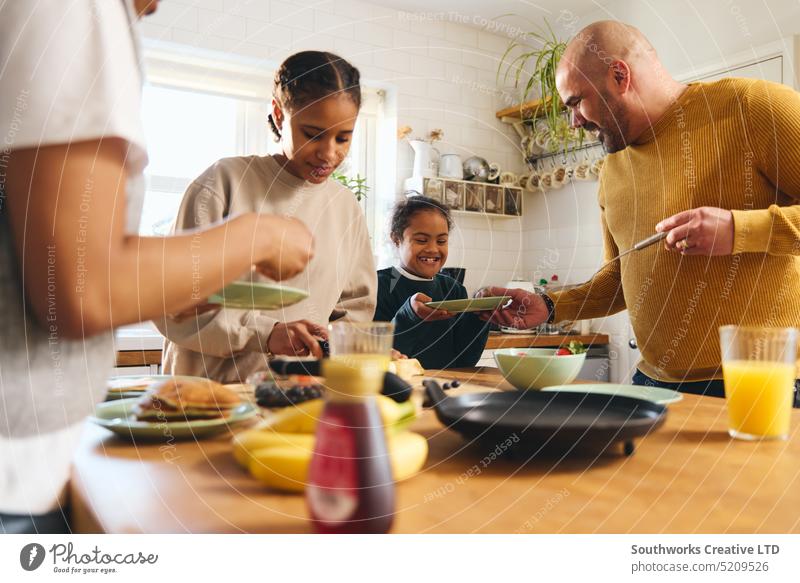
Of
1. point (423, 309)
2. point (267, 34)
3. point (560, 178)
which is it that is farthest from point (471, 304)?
point (560, 178)

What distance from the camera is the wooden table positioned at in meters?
0.20

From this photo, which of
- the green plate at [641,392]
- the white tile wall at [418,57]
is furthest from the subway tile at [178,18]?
the green plate at [641,392]

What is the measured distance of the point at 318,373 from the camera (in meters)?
0.37

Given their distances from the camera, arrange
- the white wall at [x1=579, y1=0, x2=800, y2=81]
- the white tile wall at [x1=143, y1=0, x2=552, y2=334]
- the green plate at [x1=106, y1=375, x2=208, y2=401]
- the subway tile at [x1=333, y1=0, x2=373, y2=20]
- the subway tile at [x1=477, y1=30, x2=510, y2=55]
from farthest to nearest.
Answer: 1. the white wall at [x1=579, y1=0, x2=800, y2=81]
2. the subway tile at [x1=477, y1=30, x2=510, y2=55]
3. the subway tile at [x1=333, y1=0, x2=373, y2=20]
4. the white tile wall at [x1=143, y1=0, x2=552, y2=334]
5. the green plate at [x1=106, y1=375, x2=208, y2=401]

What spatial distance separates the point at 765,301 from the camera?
0.61 m

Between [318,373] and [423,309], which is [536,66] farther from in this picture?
[318,373]

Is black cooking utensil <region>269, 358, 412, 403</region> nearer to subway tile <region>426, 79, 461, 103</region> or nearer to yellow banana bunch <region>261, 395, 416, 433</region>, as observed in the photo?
yellow banana bunch <region>261, 395, 416, 433</region>

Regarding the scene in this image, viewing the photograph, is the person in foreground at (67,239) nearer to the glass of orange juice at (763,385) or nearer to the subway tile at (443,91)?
the glass of orange juice at (763,385)

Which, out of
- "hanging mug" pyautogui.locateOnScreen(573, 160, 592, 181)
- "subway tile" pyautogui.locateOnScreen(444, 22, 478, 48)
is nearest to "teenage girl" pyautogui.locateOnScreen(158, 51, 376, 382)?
"subway tile" pyautogui.locateOnScreen(444, 22, 478, 48)

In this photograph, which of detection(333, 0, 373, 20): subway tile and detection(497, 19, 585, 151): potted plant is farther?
detection(497, 19, 585, 151): potted plant

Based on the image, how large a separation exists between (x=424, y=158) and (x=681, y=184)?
29 centimetres

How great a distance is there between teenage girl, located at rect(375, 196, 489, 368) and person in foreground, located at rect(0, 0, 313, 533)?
288 mm

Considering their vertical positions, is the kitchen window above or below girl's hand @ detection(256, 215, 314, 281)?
above

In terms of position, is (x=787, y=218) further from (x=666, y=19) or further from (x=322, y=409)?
(x=322, y=409)
